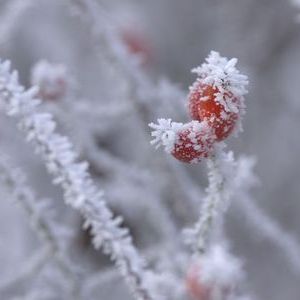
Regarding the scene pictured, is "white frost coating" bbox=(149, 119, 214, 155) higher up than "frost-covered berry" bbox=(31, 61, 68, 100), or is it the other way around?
"frost-covered berry" bbox=(31, 61, 68, 100)

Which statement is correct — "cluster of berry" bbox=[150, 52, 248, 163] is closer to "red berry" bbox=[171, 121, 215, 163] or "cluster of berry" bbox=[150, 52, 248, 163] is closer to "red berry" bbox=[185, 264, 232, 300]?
"red berry" bbox=[171, 121, 215, 163]

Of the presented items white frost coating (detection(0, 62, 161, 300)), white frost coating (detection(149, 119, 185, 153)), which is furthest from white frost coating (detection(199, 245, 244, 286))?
white frost coating (detection(149, 119, 185, 153))

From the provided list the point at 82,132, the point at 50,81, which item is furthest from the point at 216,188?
the point at 82,132

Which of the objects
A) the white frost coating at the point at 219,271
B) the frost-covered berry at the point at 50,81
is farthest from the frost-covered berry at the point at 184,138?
the frost-covered berry at the point at 50,81

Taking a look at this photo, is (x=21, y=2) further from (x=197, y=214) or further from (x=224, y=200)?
(x=224, y=200)

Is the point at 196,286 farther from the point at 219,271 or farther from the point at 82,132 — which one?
the point at 82,132

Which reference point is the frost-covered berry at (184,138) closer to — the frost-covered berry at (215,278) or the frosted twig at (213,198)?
the frosted twig at (213,198)

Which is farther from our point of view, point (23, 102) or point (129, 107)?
point (129, 107)

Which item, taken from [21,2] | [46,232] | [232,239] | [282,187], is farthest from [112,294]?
[46,232]
